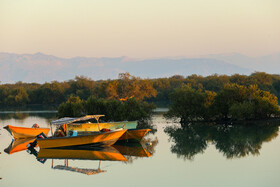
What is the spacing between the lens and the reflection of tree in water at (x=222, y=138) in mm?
28391

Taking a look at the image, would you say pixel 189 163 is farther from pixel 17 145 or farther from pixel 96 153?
pixel 17 145

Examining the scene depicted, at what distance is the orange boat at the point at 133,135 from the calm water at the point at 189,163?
0.98 m

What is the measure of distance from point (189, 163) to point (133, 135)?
7934mm

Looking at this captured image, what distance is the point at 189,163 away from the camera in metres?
24.4

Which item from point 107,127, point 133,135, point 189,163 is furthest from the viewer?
point 107,127

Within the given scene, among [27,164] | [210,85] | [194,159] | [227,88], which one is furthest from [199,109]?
[210,85]

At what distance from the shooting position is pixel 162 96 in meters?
116

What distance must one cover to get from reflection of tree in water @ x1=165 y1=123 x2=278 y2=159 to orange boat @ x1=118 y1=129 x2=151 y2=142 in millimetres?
2510

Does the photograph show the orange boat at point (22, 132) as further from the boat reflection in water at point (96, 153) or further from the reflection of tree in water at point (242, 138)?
A: the reflection of tree in water at point (242, 138)

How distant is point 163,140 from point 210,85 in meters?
81.5

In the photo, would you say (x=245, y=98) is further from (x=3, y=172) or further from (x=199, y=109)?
(x=3, y=172)

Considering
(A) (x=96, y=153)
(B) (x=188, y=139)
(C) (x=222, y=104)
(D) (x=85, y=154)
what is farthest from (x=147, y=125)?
(D) (x=85, y=154)

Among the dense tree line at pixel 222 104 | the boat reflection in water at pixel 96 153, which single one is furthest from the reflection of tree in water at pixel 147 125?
the boat reflection in water at pixel 96 153

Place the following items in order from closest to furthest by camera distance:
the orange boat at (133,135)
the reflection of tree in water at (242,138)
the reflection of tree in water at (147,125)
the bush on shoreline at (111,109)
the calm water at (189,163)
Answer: the calm water at (189,163) < the reflection of tree in water at (242,138) < the orange boat at (133,135) < the reflection of tree in water at (147,125) < the bush on shoreline at (111,109)
